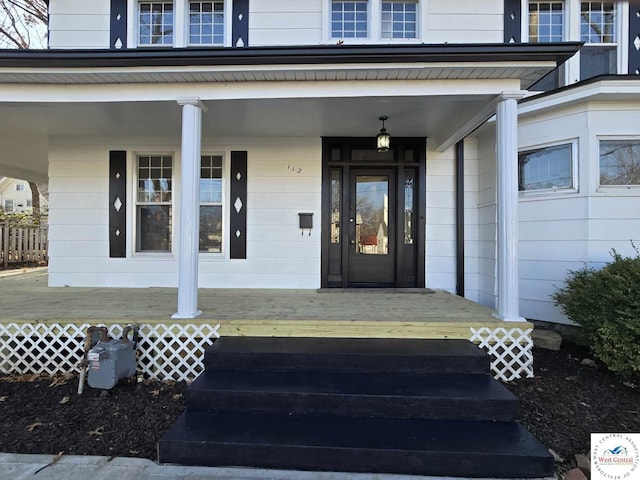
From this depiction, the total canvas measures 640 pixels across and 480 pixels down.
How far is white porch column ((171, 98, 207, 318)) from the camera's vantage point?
3539mm

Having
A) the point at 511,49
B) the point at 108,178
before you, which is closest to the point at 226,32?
the point at 108,178

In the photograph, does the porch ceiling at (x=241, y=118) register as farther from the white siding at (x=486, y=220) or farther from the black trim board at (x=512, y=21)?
the black trim board at (x=512, y=21)

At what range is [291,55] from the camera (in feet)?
10.9

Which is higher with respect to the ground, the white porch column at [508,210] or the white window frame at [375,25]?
the white window frame at [375,25]

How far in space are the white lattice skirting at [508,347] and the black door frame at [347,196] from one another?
203cm

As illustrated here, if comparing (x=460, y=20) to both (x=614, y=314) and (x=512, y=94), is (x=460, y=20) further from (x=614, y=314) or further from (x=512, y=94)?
(x=614, y=314)

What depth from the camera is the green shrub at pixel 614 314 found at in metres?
3.04

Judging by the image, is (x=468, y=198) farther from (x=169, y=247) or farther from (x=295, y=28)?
(x=169, y=247)

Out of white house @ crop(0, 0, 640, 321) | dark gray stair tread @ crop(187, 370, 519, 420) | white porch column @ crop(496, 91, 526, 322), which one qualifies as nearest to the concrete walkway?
dark gray stair tread @ crop(187, 370, 519, 420)

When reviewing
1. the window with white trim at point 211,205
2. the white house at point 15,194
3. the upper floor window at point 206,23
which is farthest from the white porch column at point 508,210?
the white house at point 15,194

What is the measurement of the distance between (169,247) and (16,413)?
305cm

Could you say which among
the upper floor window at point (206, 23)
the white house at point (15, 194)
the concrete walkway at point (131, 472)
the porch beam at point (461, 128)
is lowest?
the concrete walkway at point (131, 472)

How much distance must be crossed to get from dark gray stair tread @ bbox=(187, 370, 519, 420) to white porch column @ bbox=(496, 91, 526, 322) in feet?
3.27

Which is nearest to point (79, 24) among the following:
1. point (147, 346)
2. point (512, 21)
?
point (147, 346)
